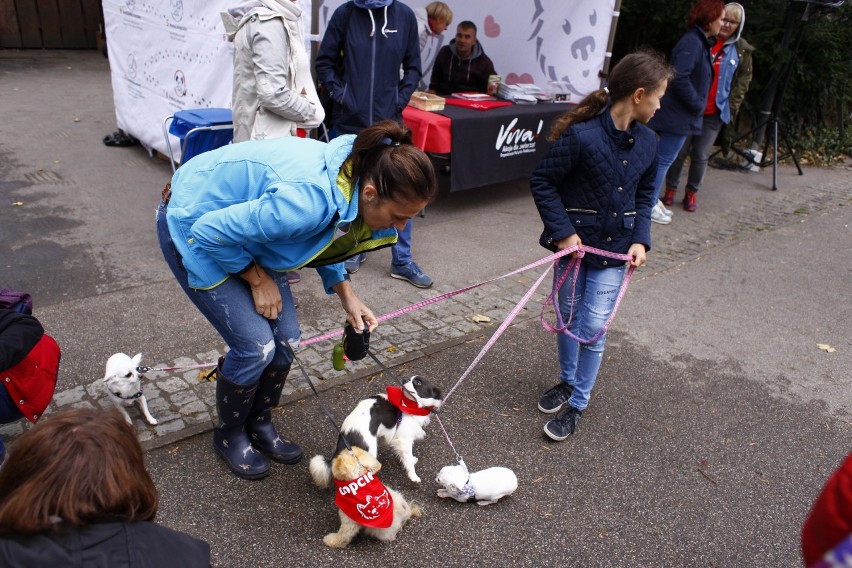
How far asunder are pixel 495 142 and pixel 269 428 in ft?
14.6

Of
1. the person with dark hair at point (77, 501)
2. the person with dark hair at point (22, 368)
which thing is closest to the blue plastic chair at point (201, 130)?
the person with dark hair at point (22, 368)

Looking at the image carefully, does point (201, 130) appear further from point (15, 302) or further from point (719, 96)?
point (719, 96)

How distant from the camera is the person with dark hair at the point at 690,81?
6305 mm

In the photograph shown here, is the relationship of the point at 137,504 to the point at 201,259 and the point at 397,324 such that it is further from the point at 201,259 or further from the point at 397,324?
the point at 397,324

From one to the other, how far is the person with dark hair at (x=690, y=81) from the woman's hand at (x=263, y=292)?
4680 millimetres

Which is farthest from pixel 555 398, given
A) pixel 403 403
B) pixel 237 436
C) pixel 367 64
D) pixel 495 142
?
pixel 495 142

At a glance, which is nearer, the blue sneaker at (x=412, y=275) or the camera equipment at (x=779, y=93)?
the blue sneaker at (x=412, y=275)

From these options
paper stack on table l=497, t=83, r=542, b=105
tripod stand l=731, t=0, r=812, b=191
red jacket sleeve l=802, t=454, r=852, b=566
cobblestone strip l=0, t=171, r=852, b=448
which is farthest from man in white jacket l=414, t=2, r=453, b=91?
red jacket sleeve l=802, t=454, r=852, b=566

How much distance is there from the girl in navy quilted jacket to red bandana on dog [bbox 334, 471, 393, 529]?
4.05 feet

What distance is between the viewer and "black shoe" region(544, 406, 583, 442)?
339 centimetres

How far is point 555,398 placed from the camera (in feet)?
12.0

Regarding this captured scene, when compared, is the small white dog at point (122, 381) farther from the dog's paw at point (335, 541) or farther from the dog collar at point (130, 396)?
the dog's paw at point (335, 541)

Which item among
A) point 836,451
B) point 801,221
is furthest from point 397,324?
point 801,221

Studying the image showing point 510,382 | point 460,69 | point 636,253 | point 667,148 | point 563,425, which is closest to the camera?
point 636,253
